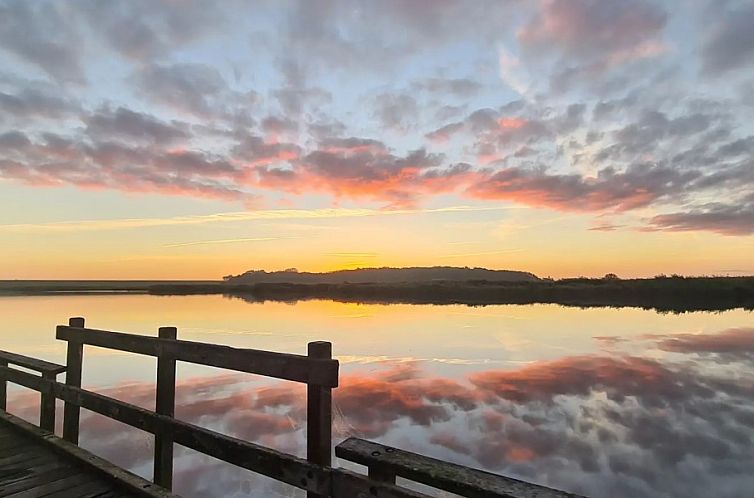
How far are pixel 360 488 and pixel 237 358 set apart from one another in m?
1.68

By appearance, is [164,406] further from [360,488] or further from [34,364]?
[34,364]

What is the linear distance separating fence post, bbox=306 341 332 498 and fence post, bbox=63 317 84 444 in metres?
4.22

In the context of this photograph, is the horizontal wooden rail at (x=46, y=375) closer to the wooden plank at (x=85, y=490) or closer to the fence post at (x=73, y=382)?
the fence post at (x=73, y=382)

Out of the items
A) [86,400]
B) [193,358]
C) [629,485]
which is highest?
[193,358]

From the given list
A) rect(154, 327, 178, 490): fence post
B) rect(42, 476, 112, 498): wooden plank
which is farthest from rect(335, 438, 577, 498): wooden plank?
rect(42, 476, 112, 498): wooden plank

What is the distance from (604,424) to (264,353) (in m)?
9.78

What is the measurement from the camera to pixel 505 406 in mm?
12594

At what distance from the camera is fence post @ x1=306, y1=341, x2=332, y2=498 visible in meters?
3.88

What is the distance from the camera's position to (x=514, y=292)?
7450cm

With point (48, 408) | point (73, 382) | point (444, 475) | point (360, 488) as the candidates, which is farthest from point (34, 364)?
point (444, 475)

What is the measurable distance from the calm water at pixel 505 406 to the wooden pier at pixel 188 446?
8.23 feet

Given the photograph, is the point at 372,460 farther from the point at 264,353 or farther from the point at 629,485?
the point at 629,485

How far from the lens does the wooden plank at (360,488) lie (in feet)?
10.6

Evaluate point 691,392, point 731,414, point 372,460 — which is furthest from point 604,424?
point 372,460
